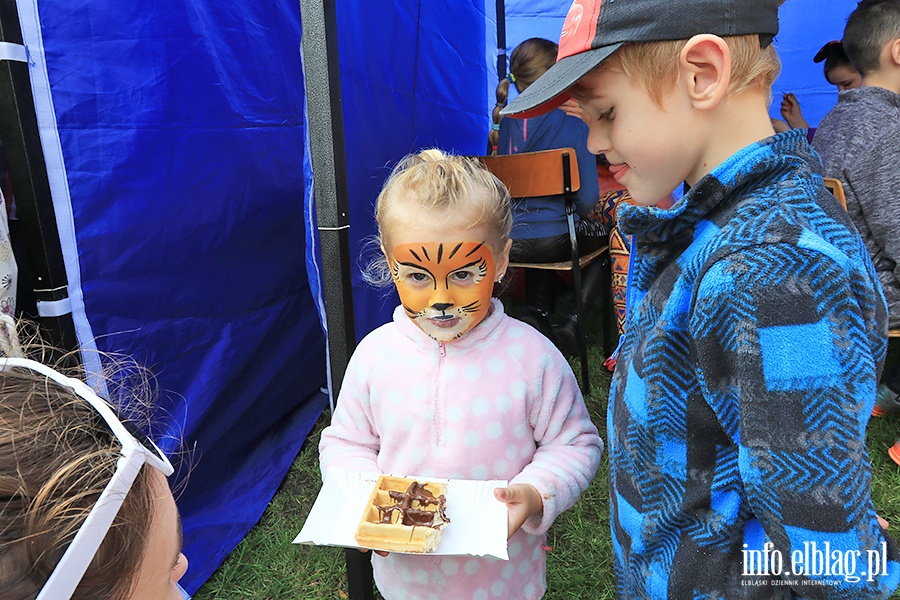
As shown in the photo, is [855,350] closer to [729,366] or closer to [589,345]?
[729,366]

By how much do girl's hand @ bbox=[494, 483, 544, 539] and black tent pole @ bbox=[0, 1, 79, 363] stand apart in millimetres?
1286

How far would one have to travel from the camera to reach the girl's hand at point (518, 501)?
1.18m

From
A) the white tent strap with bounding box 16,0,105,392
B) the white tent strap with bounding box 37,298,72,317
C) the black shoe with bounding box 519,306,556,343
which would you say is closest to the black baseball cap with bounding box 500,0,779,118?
the white tent strap with bounding box 16,0,105,392

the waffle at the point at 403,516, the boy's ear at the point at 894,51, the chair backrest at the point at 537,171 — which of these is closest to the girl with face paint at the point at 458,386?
the waffle at the point at 403,516

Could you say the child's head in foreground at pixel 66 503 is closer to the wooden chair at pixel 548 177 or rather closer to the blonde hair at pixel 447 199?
the blonde hair at pixel 447 199

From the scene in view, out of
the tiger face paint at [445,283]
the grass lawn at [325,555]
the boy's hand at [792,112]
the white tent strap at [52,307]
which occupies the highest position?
the boy's hand at [792,112]

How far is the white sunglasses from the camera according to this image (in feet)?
1.78

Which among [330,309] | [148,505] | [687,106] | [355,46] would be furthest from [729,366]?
[355,46]

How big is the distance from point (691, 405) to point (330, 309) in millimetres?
1015

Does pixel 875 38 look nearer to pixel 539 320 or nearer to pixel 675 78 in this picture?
pixel 539 320

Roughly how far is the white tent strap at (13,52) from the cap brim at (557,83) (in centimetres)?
136

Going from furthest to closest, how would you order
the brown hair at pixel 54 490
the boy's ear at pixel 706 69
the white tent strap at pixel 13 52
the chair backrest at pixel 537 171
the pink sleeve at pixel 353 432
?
the chair backrest at pixel 537 171 → the white tent strap at pixel 13 52 → the pink sleeve at pixel 353 432 → the boy's ear at pixel 706 69 → the brown hair at pixel 54 490

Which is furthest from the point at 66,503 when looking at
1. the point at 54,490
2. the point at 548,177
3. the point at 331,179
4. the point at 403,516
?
the point at 548,177

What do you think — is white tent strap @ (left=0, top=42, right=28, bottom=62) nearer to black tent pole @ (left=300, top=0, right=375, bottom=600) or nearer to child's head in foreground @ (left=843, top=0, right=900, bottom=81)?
black tent pole @ (left=300, top=0, right=375, bottom=600)
